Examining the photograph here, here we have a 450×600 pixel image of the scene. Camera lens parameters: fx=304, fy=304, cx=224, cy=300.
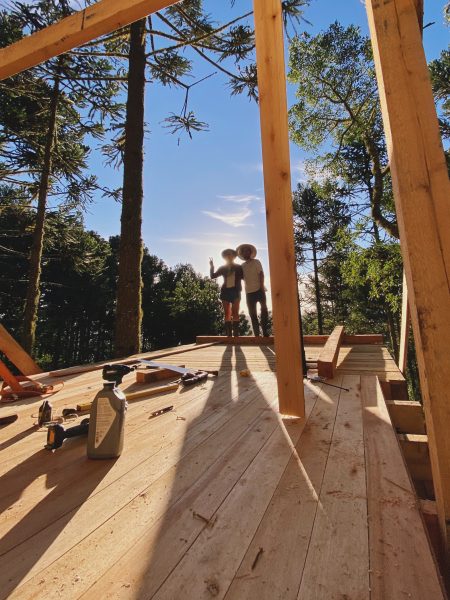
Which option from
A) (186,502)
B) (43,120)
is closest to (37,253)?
(43,120)

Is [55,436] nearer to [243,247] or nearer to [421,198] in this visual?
[421,198]

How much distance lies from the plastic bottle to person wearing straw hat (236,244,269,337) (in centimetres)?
499

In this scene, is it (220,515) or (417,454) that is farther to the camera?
(417,454)

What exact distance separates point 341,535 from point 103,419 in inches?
42.9

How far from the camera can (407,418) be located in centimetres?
205

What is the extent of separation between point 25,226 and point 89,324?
55.6 ft

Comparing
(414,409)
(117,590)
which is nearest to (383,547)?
(117,590)

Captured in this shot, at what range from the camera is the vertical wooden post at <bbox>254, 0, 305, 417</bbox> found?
6.51ft

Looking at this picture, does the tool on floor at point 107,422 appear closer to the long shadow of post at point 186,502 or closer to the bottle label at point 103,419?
the bottle label at point 103,419

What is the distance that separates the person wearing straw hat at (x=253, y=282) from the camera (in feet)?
20.6

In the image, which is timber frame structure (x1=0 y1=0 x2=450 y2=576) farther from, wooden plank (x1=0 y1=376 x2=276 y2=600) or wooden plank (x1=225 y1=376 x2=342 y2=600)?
wooden plank (x1=0 y1=376 x2=276 y2=600)

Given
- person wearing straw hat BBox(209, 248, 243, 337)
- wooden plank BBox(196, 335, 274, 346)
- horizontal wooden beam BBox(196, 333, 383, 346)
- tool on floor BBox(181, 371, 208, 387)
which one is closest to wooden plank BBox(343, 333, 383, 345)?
horizontal wooden beam BBox(196, 333, 383, 346)

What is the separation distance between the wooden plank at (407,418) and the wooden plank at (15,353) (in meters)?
3.28

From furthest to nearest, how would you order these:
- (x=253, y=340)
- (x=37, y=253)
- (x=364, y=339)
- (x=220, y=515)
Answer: (x=37, y=253) < (x=253, y=340) < (x=364, y=339) < (x=220, y=515)
